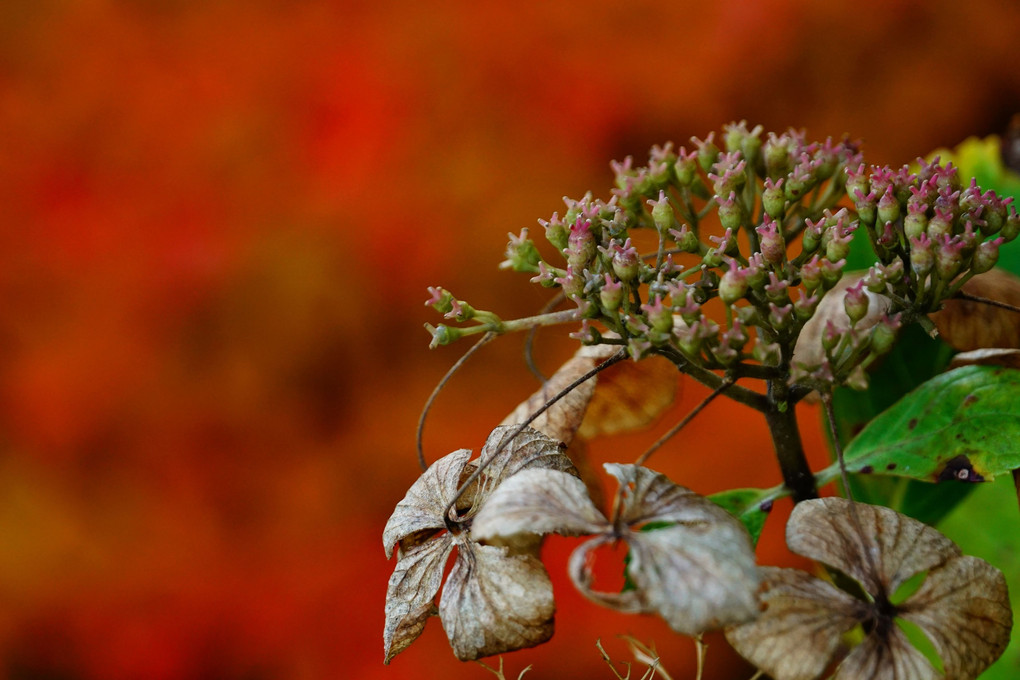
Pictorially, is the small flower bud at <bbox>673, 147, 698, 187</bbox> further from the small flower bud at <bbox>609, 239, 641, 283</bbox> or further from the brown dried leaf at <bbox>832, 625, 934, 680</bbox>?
the brown dried leaf at <bbox>832, 625, 934, 680</bbox>

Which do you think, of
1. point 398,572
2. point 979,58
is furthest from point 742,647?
point 979,58

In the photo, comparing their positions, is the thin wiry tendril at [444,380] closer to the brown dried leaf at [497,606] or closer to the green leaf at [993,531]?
the brown dried leaf at [497,606]

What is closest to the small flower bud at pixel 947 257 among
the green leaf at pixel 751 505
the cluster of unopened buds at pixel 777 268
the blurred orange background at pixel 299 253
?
the cluster of unopened buds at pixel 777 268

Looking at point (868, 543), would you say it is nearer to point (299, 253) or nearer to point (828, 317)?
point (828, 317)

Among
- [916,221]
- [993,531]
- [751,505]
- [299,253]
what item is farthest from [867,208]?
[299,253]

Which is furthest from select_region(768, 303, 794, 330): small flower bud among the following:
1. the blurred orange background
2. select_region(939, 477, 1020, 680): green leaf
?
the blurred orange background
